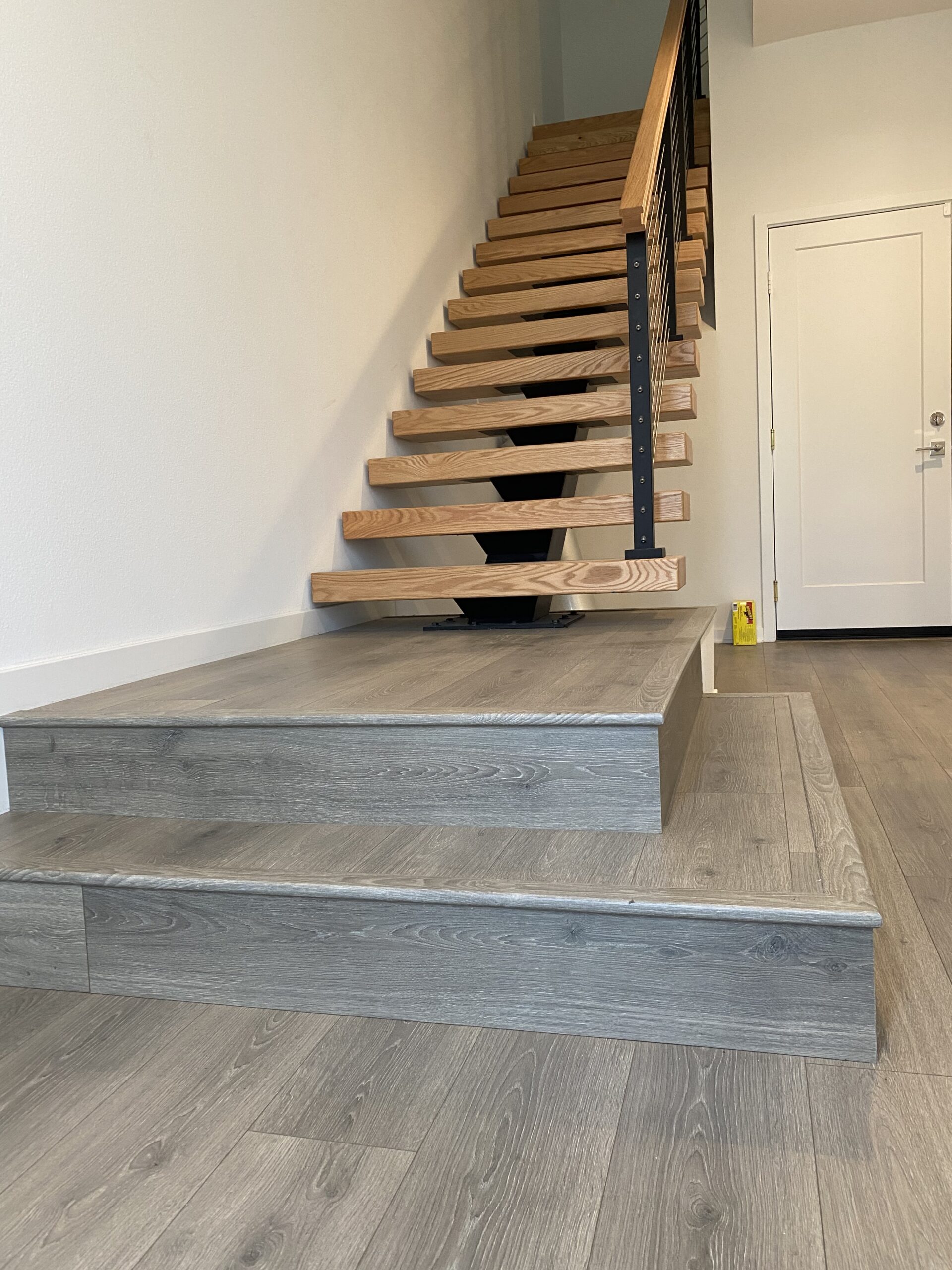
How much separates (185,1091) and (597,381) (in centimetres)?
296

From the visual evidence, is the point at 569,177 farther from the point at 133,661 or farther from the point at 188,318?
the point at 133,661

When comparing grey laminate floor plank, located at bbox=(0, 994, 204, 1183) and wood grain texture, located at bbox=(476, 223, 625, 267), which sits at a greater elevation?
wood grain texture, located at bbox=(476, 223, 625, 267)

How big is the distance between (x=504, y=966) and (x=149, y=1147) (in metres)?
0.45

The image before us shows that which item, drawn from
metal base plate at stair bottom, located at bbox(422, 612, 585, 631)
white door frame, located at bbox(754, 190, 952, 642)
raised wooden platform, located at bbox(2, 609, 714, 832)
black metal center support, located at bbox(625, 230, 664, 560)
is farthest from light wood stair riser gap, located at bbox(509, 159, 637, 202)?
raised wooden platform, located at bbox(2, 609, 714, 832)

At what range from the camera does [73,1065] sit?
1177mm

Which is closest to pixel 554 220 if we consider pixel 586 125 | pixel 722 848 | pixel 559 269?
pixel 559 269

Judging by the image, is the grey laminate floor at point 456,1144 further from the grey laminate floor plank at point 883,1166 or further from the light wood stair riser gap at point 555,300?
the light wood stair riser gap at point 555,300

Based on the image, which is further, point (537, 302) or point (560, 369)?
point (537, 302)

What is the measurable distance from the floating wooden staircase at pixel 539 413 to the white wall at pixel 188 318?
A: 22cm

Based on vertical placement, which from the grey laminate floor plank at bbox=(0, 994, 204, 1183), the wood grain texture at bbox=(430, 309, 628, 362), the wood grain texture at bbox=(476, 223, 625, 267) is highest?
the wood grain texture at bbox=(476, 223, 625, 267)

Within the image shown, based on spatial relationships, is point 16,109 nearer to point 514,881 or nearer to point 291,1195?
point 514,881

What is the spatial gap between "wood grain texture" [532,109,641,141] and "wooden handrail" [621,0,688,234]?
7.14 ft

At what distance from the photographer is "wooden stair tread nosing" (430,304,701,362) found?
11.6ft

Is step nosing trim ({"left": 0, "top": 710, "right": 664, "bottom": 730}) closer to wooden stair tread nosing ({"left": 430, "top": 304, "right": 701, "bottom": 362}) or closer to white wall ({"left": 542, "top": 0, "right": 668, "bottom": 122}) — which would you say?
wooden stair tread nosing ({"left": 430, "top": 304, "right": 701, "bottom": 362})
